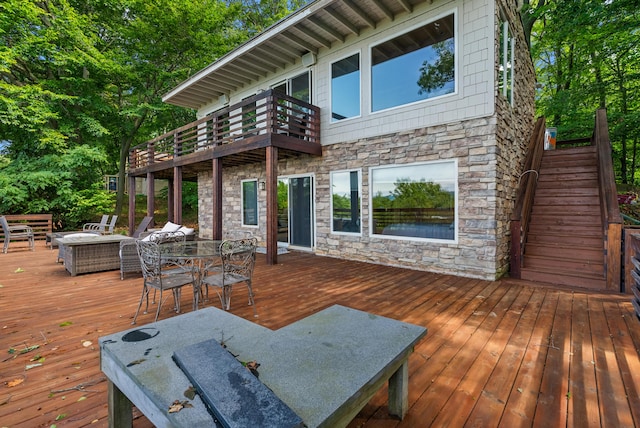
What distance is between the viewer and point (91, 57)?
10430mm

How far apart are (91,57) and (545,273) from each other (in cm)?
1489

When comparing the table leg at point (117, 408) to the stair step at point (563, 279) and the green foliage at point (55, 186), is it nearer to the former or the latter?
the stair step at point (563, 279)

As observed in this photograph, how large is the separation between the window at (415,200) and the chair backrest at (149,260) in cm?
428

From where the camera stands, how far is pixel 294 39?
6.86 metres

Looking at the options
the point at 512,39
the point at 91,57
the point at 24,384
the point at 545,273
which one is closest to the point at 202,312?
the point at 24,384

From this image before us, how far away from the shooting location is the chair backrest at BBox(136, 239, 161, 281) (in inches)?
124

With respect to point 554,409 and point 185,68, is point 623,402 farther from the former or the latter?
point 185,68

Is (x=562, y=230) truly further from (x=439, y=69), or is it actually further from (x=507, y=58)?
(x=439, y=69)

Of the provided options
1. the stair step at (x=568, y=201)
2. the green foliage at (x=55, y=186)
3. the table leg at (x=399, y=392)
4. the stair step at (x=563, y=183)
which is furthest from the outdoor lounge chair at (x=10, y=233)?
the stair step at (x=563, y=183)

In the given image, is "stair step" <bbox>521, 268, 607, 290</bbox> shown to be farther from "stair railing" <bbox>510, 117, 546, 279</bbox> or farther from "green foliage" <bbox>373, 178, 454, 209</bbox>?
"green foliage" <bbox>373, 178, 454, 209</bbox>

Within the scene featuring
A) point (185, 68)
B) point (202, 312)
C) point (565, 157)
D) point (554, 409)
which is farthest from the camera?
point (185, 68)

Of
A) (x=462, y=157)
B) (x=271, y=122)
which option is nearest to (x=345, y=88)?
(x=271, y=122)

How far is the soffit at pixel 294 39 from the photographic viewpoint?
5746 millimetres

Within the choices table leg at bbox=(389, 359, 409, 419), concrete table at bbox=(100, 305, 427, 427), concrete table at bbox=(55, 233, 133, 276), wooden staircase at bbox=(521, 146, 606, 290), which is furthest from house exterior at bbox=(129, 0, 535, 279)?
concrete table at bbox=(100, 305, 427, 427)
